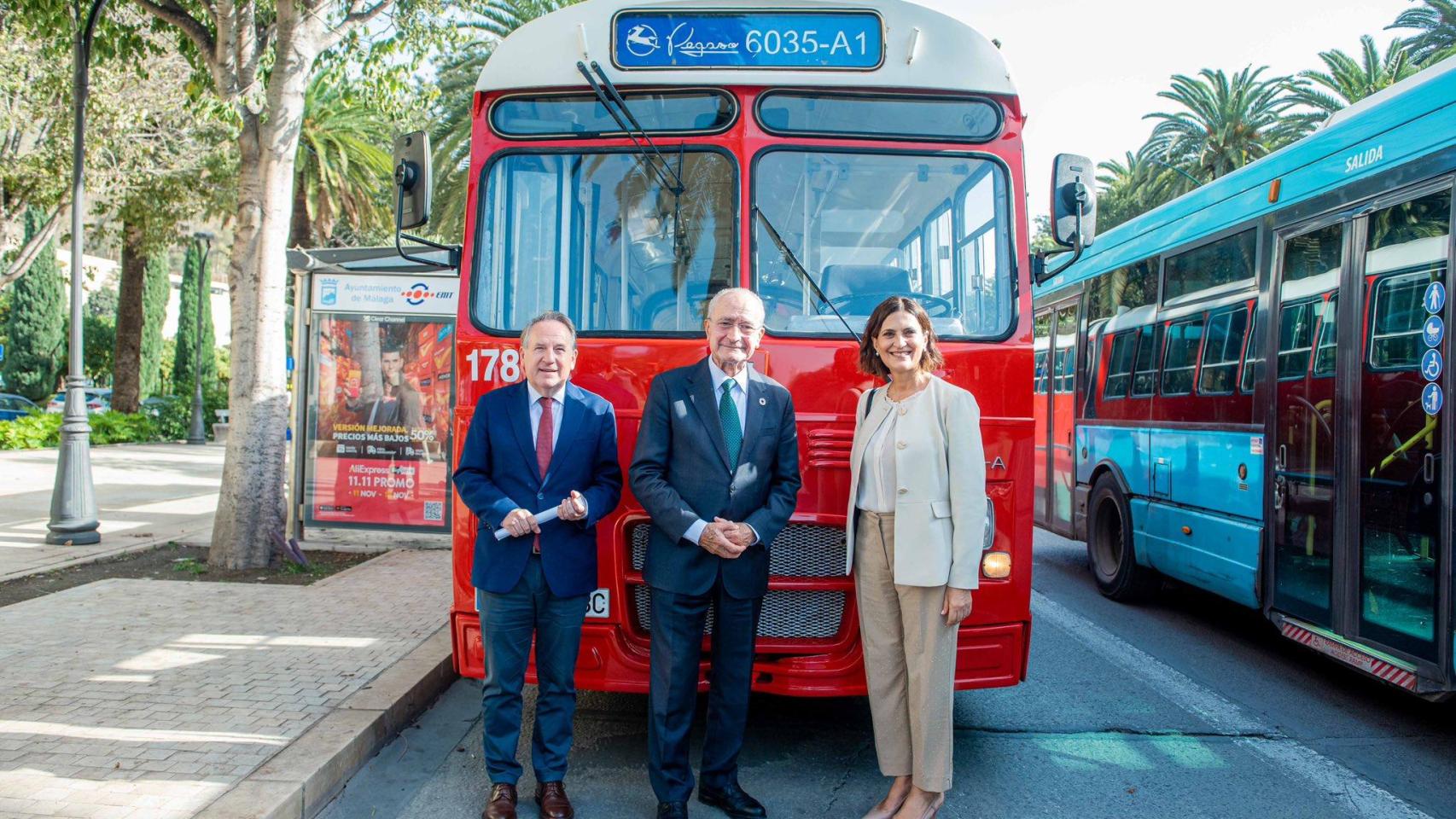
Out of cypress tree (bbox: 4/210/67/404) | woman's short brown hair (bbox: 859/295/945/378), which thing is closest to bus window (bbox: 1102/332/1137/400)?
woman's short brown hair (bbox: 859/295/945/378)

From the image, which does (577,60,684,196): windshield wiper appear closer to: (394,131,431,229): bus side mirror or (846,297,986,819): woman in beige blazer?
(394,131,431,229): bus side mirror

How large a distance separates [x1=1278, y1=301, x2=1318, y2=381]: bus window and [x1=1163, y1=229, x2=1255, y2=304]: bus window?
2.02 ft

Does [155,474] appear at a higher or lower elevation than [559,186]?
lower

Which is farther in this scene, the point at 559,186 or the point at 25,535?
the point at 25,535

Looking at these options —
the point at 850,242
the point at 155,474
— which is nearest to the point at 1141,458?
the point at 850,242

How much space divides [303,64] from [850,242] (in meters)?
6.27

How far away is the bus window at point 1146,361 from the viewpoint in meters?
8.15

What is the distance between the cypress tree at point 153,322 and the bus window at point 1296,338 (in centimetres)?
4099

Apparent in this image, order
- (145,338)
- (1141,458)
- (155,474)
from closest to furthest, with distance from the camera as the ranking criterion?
(1141,458) → (155,474) → (145,338)

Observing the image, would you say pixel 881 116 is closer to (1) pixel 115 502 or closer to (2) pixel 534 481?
(2) pixel 534 481

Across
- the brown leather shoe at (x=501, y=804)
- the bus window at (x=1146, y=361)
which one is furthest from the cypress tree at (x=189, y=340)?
the brown leather shoe at (x=501, y=804)

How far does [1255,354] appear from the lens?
21.7ft

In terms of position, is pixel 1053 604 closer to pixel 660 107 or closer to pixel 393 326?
pixel 660 107

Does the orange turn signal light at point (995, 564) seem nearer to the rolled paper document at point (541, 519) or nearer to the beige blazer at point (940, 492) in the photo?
the beige blazer at point (940, 492)
